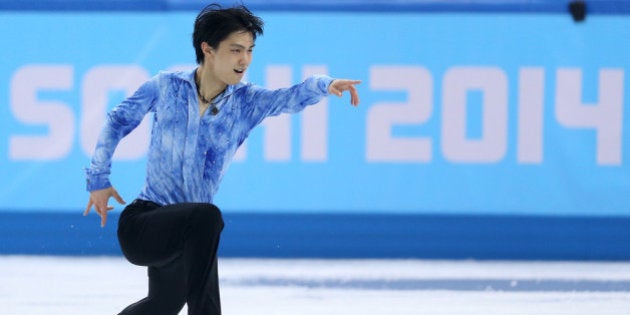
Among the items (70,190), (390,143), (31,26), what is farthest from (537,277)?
(31,26)

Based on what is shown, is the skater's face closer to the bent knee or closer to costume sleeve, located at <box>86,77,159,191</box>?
costume sleeve, located at <box>86,77,159,191</box>

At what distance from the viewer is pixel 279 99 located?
3090mm

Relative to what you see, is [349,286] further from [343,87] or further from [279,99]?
[343,87]

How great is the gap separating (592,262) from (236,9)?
3602 millimetres

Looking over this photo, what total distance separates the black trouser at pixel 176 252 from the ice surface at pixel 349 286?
1.42 metres

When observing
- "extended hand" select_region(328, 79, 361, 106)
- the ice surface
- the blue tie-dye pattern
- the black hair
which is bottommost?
the ice surface

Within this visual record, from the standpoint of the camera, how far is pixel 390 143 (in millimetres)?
5996

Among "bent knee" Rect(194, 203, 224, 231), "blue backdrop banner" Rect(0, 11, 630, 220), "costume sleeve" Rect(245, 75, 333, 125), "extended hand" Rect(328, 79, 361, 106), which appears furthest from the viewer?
"blue backdrop banner" Rect(0, 11, 630, 220)

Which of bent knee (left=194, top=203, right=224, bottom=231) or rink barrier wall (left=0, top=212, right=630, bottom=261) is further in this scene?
rink barrier wall (left=0, top=212, right=630, bottom=261)

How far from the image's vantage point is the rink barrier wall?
6.00 metres

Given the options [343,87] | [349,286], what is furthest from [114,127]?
[349,286]

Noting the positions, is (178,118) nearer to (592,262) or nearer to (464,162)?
(464,162)

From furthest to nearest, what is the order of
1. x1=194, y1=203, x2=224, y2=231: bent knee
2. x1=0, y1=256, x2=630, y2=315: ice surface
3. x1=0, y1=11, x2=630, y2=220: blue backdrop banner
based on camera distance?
1. x1=0, y1=11, x2=630, y2=220: blue backdrop banner
2. x1=0, y1=256, x2=630, y2=315: ice surface
3. x1=194, y1=203, x2=224, y2=231: bent knee

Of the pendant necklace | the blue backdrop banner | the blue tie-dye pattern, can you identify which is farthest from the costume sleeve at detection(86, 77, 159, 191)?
the blue backdrop banner
